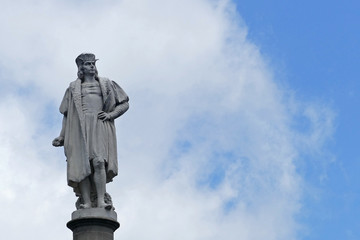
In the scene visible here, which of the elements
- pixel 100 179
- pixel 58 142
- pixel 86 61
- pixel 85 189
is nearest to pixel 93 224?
pixel 85 189

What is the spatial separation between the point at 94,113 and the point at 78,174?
6.55ft

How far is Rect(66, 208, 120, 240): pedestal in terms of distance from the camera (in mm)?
25484

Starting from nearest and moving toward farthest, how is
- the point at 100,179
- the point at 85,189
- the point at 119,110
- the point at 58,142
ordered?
1. the point at 100,179
2. the point at 85,189
3. the point at 58,142
4. the point at 119,110

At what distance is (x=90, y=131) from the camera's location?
26.8m

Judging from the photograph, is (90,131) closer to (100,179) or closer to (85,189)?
(100,179)

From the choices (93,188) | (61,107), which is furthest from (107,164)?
(61,107)

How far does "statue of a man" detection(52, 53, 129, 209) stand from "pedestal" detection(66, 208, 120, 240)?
332 millimetres

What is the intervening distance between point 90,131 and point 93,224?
287 centimetres

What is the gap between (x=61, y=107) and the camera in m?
27.9

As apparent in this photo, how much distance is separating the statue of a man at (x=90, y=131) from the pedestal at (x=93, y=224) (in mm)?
332

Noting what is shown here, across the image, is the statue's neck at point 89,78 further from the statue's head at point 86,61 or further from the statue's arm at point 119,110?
the statue's arm at point 119,110

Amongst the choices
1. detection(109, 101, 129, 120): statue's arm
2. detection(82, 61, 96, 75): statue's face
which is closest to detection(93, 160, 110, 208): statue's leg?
detection(109, 101, 129, 120): statue's arm

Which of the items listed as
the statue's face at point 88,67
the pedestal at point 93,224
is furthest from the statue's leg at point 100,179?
the statue's face at point 88,67

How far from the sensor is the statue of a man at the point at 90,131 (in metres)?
26.4
